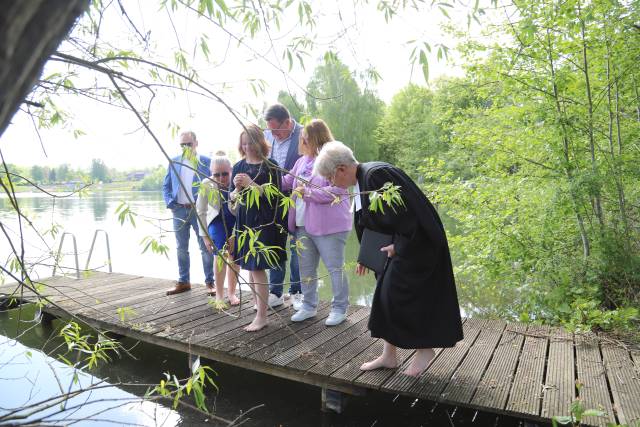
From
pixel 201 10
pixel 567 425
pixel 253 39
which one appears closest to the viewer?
pixel 201 10

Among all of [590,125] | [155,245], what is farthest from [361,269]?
[590,125]

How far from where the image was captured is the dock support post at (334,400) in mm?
3535

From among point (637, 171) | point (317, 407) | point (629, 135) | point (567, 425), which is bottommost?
point (317, 407)

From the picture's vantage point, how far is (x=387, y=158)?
104 ft

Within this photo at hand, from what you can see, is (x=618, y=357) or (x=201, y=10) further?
(x=618, y=357)

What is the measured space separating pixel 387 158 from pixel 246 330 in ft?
92.7

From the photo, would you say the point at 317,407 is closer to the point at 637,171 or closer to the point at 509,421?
the point at 509,421

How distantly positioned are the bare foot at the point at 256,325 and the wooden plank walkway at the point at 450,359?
0.06 metres

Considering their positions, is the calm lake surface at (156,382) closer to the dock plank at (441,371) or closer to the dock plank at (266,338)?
the dock plank at (441,371)

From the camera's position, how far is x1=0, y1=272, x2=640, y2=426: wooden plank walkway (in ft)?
9.43

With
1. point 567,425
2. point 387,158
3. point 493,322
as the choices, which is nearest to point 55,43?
point 567,425

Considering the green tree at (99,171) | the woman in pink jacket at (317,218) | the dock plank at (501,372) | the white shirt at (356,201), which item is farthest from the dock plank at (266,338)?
the green tree at (99,171)

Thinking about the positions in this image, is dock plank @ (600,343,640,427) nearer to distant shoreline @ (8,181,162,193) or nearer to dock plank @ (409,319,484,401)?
dock plank @ (409,319,484,401)

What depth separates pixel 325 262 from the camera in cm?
397
